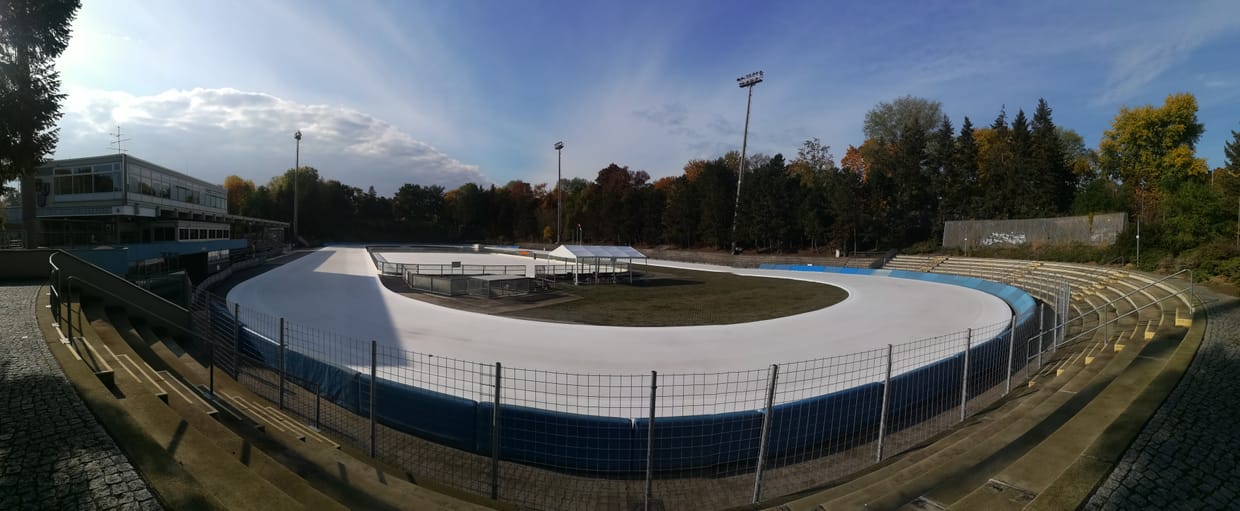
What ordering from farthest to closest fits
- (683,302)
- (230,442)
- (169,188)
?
(169,188) < (683,302) < (230,442)

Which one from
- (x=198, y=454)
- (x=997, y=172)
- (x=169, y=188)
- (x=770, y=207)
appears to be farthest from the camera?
(x=770, y=207)

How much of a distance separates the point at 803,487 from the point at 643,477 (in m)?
1.81

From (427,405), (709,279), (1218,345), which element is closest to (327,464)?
(427,405)

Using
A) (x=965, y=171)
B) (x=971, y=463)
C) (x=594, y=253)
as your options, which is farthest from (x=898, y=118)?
(x=971, y=463)

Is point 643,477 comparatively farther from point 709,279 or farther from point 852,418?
point 709,279

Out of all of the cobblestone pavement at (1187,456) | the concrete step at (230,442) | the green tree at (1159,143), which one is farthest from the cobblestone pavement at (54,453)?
the green tree at (1159,143)

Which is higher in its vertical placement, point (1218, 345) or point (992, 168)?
point (992, 168)

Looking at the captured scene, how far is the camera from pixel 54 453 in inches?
133

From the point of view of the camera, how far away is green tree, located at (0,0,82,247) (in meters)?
13.5

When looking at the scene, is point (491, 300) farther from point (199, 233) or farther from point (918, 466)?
point (199, 233)

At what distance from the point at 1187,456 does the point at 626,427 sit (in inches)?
198

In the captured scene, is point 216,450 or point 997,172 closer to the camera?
point 216,450

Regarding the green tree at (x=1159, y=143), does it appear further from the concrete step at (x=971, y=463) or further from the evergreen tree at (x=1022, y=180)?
the concrete step at (x=971, y=463)

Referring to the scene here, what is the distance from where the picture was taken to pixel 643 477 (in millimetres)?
5496
